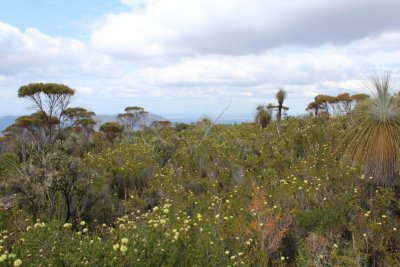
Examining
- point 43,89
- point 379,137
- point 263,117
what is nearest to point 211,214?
point 379,137

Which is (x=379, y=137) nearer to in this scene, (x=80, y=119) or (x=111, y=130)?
(x=111, y=130)

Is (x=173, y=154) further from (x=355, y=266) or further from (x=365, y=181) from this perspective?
(x=355, y=266)

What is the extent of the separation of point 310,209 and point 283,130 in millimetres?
10885

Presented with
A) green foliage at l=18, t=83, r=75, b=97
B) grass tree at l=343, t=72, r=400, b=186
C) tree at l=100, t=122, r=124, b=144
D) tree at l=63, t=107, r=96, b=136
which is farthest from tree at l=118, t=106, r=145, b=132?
grass tree at l=343, t=72, r=400, b=186

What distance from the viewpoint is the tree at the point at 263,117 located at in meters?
22.9

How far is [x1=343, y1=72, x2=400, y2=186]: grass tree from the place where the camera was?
7.63m

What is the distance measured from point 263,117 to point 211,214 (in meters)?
16.0

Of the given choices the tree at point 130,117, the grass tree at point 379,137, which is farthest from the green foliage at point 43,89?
the tree at point 130,117

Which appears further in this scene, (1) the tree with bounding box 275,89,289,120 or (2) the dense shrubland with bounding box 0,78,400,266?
(1) the tree with bounding box 275,89,289,120

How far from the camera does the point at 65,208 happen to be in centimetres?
896

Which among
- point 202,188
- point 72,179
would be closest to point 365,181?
point 202,188

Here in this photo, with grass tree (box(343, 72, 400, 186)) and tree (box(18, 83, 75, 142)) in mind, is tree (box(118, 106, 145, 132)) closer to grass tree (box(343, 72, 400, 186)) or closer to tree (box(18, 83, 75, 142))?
tree (box(18, 83, 75, 142))

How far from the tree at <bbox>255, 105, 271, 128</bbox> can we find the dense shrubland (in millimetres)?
8863

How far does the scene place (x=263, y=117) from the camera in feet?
75.4
